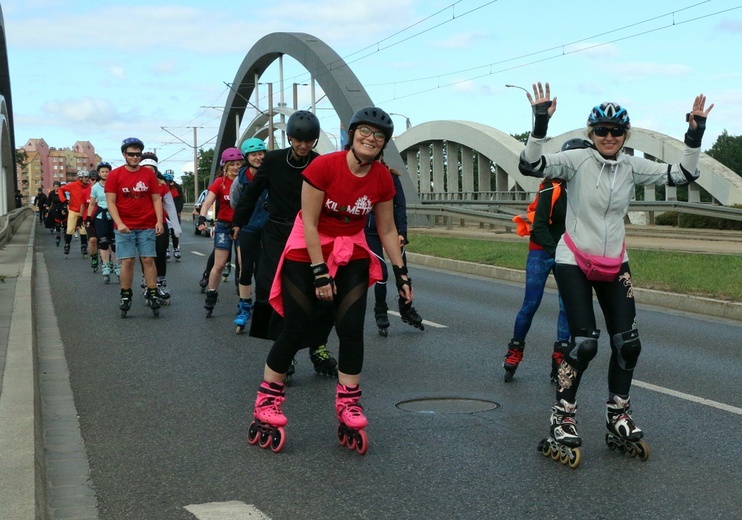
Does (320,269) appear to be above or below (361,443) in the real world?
above

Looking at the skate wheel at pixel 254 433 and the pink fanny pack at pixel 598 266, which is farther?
the skate wheel at pixel 254 433

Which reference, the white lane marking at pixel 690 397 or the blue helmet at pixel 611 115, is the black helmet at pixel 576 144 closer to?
the blue helmet at pixel 611 115

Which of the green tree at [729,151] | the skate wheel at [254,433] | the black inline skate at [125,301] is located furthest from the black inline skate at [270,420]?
the green tree at [729,151]

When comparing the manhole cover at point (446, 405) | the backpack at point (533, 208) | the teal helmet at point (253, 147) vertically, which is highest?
the teal helmet at point (253, 147)

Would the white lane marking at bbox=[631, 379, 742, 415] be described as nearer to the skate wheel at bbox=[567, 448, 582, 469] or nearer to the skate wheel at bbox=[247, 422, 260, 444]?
the skate wheel at bbox=[567, 448, 582, 469]

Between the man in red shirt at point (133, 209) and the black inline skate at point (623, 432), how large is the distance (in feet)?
23.8

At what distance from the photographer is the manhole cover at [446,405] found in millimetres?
6820

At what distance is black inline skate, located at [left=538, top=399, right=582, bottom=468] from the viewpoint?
5324mm

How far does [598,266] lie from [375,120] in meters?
1.36

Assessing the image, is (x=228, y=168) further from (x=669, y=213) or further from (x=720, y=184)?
(x=720, y=184)

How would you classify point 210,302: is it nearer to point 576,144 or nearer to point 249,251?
point 249,251

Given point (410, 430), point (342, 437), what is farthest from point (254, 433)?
point (410, 430)

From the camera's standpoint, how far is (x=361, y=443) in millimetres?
5641

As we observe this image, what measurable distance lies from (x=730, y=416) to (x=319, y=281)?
278cm
